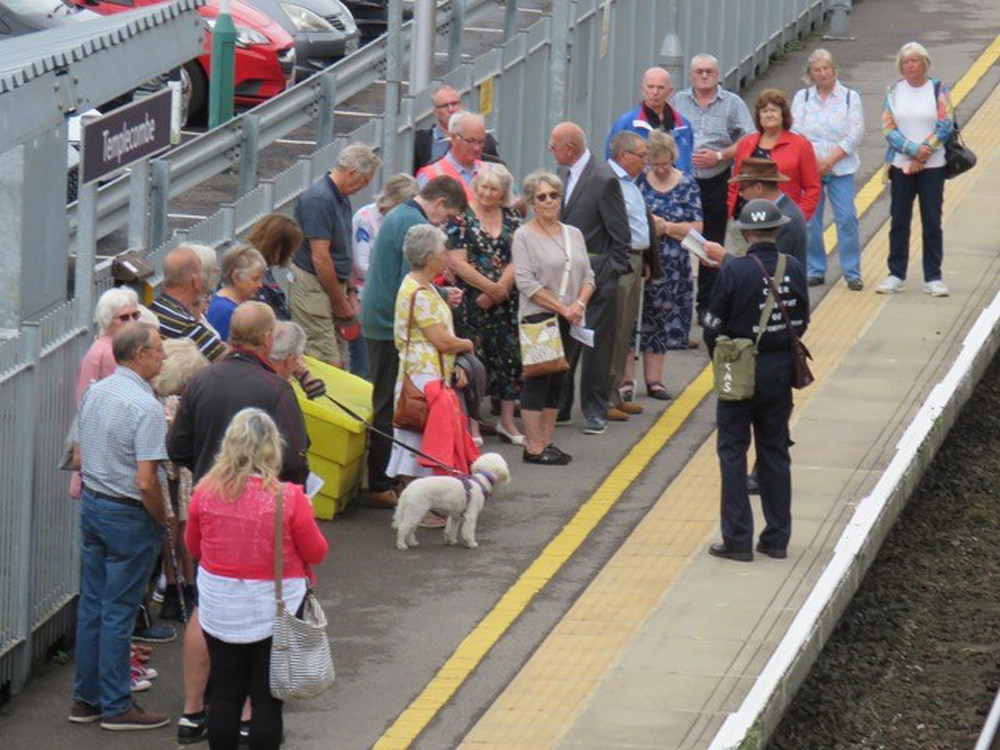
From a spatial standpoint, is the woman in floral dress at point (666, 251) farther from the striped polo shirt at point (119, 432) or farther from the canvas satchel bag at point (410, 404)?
the striped polo shirt at point (119, 432)

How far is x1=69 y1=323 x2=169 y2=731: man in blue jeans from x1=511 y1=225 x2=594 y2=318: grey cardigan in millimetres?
3796

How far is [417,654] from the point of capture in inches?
434

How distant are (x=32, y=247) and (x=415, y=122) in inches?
193

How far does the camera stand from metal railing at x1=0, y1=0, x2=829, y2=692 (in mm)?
10469

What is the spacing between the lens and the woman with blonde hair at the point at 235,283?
455 inches

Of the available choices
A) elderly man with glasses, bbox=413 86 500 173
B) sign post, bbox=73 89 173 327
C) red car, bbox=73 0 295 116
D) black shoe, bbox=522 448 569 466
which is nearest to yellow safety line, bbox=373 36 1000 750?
black shoe, bbox=522 448 569 466

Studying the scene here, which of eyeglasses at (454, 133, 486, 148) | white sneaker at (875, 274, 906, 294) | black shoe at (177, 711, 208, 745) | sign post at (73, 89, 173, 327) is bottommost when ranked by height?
white sneaker at (875, 274, 906, 294)

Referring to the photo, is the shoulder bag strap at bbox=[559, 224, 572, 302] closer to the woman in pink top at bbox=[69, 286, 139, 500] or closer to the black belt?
the woman in pink top at bbox=[69, 286, 139, 500]

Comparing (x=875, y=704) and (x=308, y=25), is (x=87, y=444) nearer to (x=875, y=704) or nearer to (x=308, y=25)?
(x=875, y=704)

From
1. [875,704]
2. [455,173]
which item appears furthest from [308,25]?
[875,704]

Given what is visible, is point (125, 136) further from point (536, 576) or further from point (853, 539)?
point (853, 539)

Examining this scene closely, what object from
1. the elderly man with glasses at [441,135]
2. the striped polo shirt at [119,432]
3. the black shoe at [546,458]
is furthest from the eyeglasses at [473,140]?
the striped polo shirt at [119,432]

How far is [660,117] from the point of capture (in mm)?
16500

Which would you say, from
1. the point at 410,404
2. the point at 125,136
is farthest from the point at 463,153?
the point at 125,136
